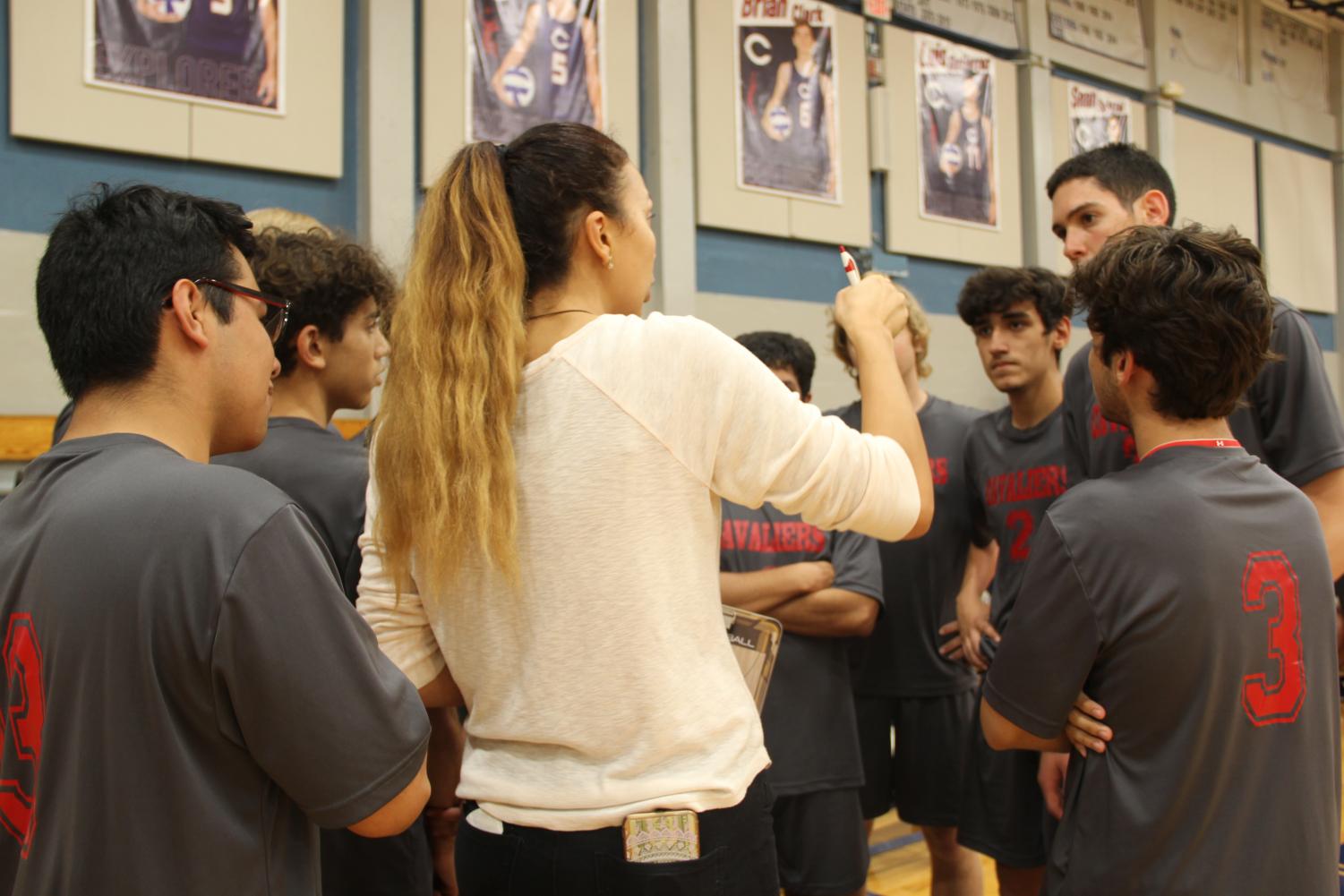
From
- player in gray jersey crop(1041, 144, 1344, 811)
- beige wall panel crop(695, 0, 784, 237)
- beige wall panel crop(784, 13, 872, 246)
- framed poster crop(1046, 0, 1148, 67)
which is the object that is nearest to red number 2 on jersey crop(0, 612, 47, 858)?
player in gray jersey crop(1041, 144, 1344, 811)

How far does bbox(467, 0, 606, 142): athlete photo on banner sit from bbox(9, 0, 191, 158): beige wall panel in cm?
136

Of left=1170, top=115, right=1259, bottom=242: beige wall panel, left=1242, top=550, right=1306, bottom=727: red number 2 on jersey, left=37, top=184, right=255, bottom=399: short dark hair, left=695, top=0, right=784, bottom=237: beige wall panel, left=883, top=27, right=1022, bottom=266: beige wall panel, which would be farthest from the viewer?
left=1170, top=115, right=1259, bottom=242: beige wall panel

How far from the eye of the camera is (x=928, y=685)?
298 centimetres

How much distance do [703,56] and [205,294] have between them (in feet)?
15.2

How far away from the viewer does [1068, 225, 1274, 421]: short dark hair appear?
1470mm

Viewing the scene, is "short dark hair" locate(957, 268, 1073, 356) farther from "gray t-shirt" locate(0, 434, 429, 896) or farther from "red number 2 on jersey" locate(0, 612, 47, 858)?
"red number 2 on jersey" locate(0, 612, 47, 858)

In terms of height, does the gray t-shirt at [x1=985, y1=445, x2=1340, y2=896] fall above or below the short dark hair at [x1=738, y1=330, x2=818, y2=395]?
below

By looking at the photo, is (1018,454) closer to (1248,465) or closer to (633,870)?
(1248,465)

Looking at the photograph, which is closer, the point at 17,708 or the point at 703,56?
the point at 17,708

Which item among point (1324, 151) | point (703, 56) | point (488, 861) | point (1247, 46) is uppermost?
point (1247, 46)

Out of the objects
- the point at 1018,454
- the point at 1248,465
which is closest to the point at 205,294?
the point at 1248,465

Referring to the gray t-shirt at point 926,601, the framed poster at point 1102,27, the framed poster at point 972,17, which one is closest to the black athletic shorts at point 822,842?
the gray t-shirt at point 926,601

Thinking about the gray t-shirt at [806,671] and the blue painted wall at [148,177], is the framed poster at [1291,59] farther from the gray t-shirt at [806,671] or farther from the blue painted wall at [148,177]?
the gray t-shirt at [806,671]

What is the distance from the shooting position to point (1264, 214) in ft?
27.7
